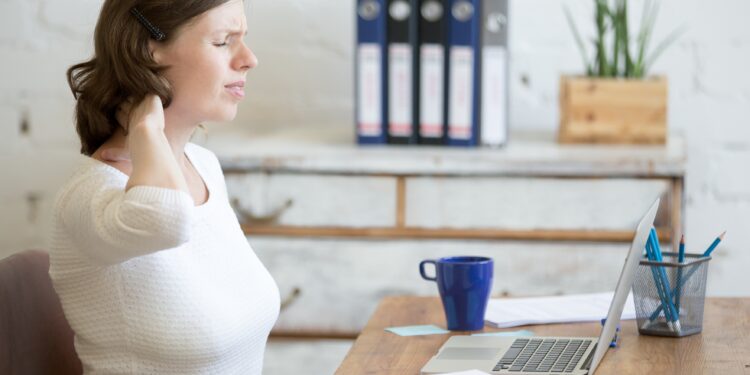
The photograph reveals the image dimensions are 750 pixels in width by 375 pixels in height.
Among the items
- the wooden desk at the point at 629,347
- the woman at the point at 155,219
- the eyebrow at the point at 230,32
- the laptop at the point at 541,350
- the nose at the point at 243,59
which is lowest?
the wooden desk at the point at 629,347

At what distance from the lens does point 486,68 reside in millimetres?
2180

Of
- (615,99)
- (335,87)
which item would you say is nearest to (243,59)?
(615,99)

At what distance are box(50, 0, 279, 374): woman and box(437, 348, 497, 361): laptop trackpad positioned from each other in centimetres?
26

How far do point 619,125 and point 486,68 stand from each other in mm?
291

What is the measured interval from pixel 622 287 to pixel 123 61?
25.4 inches

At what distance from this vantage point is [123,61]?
51.8 inches

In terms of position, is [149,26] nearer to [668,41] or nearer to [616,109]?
[616,109]

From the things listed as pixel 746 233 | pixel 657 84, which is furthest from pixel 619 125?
pixel 746 233

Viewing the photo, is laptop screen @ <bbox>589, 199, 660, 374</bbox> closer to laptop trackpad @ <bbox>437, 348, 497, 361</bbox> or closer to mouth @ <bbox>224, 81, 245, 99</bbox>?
laptop trackpad @ <bbox>437, 348, 497, 361</bbox>

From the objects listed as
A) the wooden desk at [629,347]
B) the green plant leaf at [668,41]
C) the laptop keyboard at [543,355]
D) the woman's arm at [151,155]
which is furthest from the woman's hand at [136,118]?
the green plant leaf at [668,41]

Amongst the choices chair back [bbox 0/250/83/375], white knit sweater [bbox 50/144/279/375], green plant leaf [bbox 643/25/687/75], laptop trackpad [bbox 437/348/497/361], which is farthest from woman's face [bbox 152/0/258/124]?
green plant leaf [bbox 643/25/687/75]

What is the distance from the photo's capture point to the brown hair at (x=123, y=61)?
4.32 ft

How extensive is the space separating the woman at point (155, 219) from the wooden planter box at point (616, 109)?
976mm

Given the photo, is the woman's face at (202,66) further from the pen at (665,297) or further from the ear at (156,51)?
the pen at (665,297)
